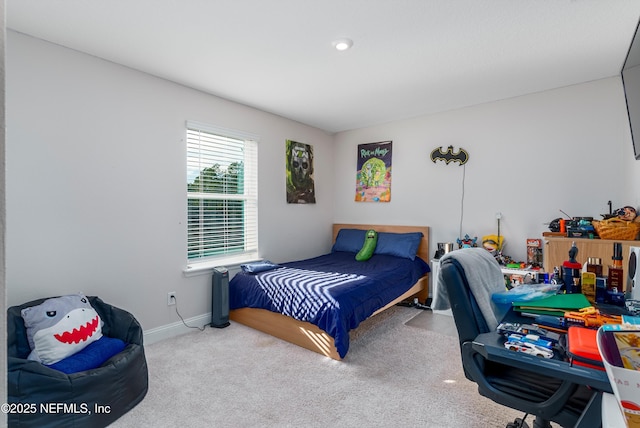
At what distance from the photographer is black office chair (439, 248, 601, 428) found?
1.14 metres

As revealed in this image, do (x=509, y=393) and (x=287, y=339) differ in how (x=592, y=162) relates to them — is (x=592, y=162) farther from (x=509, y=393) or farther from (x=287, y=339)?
(x=287, y=339)

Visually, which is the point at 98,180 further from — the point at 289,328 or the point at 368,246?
the point at 368,246

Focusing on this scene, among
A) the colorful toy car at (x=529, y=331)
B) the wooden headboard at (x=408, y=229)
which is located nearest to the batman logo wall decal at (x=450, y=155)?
the wooden headboard at (x=408, y=229)

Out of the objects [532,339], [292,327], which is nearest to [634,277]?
[532,339]

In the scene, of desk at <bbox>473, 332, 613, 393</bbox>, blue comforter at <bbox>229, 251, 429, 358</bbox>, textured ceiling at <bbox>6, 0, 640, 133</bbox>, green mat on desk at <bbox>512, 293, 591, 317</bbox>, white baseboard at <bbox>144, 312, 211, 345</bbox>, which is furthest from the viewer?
white baseboard at <bbox>144, 312, 211, 345</bbox>

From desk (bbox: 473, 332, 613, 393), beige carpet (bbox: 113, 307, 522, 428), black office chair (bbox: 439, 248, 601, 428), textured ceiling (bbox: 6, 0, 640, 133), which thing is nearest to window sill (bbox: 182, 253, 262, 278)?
beige carpet (bbox: 113, 307, 522, 428)

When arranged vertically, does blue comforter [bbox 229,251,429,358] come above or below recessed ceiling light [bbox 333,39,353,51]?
below

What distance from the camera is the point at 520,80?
3035 millimetres

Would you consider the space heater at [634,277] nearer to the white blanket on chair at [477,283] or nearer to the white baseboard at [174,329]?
the white blanket on chair at [477,283]

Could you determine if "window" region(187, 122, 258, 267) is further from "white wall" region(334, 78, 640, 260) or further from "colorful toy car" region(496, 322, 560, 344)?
"colorful toy car" region(496, 322, 560, 344)

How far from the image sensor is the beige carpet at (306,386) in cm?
182

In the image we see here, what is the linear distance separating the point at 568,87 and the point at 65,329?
4.73 metres

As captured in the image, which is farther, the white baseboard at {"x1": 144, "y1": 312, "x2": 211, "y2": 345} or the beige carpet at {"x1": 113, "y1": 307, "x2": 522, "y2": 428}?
the white baseboard at {"x1": 144, "y1": 312, "x2": 211, "y2": 345}

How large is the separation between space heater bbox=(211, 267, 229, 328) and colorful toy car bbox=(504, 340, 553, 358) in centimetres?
269
